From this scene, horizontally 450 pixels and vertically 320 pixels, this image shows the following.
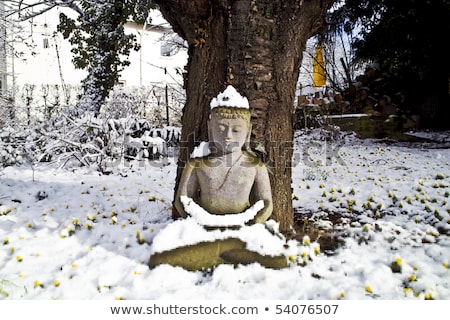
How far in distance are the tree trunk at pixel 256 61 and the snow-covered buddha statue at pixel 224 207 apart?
36 cm

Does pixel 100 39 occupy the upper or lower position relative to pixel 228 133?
upper

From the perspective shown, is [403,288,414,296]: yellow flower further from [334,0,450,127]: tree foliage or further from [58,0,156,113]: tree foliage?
[334,0,450,127]: tree foliage

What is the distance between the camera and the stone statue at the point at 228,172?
262 cm

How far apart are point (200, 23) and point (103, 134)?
4262 mm

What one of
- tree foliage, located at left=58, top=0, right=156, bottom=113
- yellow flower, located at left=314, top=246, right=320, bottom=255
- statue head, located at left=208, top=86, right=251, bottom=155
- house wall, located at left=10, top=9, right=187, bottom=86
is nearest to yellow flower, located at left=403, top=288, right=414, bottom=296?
yellow flower, located at left=314, top=246, right=320, bottom=255

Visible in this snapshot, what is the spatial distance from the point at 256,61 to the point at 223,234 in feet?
5.25

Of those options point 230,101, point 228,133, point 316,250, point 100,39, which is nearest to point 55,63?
point 100,39

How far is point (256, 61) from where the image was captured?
3002mm

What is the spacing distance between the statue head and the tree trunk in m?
0.36

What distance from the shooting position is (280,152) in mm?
3193

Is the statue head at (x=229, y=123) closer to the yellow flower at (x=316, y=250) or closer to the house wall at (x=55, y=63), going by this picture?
the yellow flower at (x=316, y=250)

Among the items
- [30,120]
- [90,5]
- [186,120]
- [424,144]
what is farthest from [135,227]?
[30,120]

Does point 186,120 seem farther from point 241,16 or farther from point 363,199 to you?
point 363,199

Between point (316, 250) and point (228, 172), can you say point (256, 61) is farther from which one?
point (316, 250)
